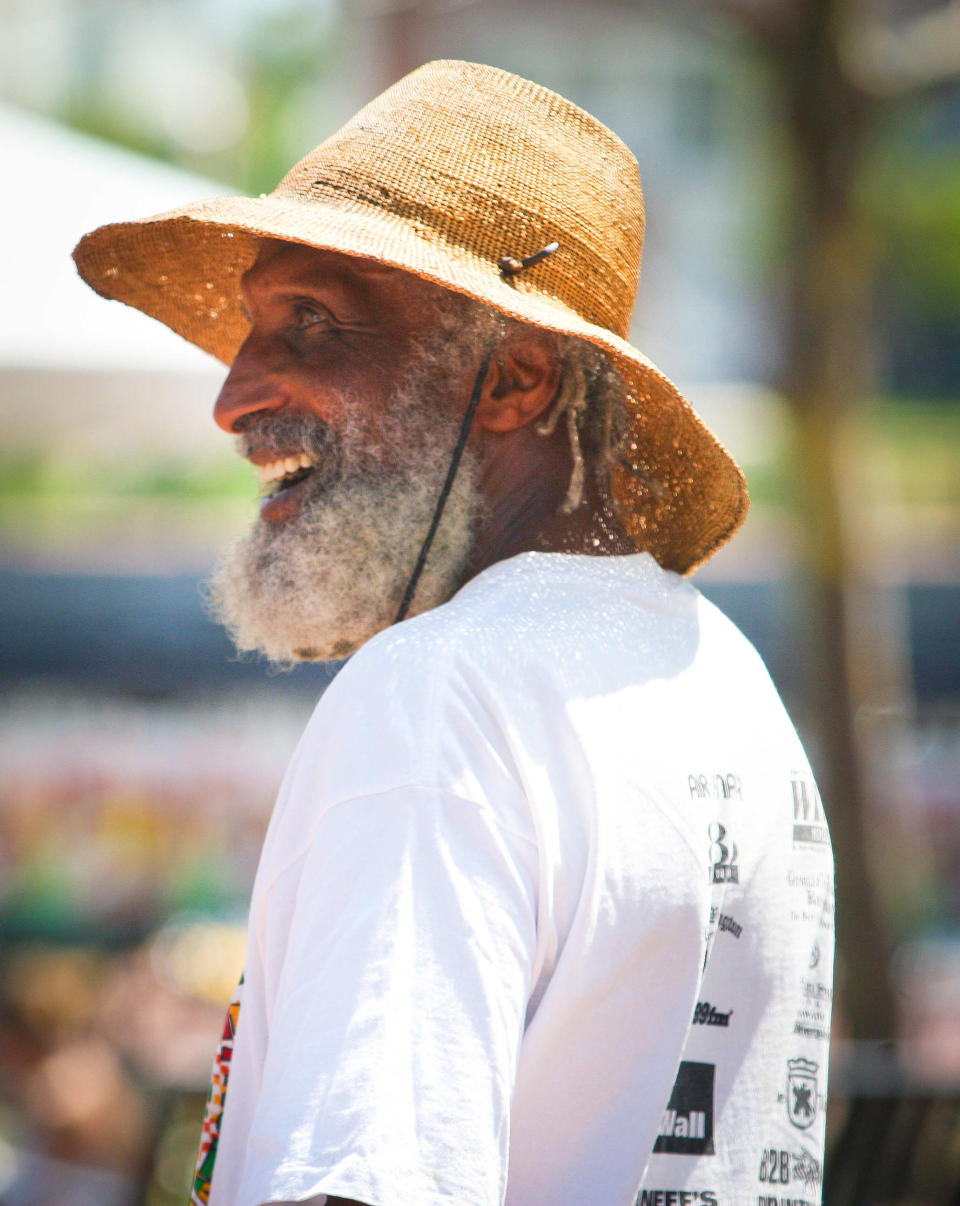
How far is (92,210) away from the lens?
4414mm

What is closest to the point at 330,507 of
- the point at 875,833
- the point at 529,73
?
the point at 875,833

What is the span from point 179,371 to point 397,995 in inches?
157

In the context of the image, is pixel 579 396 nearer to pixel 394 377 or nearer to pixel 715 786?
pixel 394 377

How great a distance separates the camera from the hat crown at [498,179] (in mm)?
1561

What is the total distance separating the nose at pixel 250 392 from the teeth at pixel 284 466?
7cm

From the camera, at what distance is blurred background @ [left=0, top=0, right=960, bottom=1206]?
4.42 m

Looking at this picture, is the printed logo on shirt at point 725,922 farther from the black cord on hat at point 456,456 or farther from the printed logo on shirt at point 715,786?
the black cord on hat at point 456,456

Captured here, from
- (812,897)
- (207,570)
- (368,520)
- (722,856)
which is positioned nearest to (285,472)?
(368,520)

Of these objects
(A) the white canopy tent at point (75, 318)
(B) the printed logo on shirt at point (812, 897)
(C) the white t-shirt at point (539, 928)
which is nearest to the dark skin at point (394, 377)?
(C) the white t-shirt at point (539, 928)

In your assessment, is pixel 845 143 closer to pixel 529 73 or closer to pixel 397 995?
pixel 397 995

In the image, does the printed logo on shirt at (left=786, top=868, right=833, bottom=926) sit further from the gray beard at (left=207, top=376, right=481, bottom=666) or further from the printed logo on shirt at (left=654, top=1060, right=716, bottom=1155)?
the gray beard at (left=207, top=376, right=481, bottom=666)

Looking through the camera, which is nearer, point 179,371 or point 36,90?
point 179,371

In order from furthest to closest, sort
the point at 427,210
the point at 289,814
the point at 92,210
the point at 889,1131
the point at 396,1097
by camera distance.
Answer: the point at 92,210 < the point at 889,1131 < the point at 427,210 < the point at 289,814 < the point at 396,1097

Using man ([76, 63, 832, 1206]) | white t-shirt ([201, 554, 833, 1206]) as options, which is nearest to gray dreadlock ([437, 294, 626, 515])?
man ([76, 63, 832, 1206])
